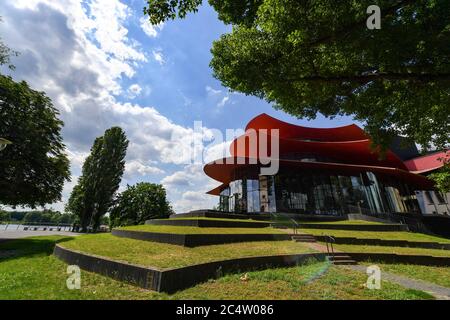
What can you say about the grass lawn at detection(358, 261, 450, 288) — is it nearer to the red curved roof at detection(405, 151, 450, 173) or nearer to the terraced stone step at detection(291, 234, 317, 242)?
the terraced stone step at detection(291, 234, 317, 242)

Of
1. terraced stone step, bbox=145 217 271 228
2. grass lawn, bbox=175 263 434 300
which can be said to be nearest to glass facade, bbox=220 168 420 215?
terraced stone step, bbox=145 217 271 228

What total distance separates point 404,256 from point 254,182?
56.2ft

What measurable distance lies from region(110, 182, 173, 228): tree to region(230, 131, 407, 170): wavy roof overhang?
17.5 metres

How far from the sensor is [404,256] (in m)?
10.9

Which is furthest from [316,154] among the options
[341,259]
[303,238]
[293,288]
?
[293,288]

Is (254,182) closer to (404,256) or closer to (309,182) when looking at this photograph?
(309,182)

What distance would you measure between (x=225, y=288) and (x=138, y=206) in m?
36.8

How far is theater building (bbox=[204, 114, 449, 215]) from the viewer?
26.2 meters

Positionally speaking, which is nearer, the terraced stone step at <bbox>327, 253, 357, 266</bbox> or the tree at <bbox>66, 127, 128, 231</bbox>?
the terraced stone step at <bbox>327, 253, 357, 266</bbox>

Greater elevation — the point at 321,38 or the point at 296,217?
the point at 321,38

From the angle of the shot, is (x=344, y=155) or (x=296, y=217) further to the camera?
(x=344, y=155)

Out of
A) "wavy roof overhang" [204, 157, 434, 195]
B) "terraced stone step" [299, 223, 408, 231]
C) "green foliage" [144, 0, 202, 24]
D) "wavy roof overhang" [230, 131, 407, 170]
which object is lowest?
"terraced stone step" [299, 223, 408, 231]
